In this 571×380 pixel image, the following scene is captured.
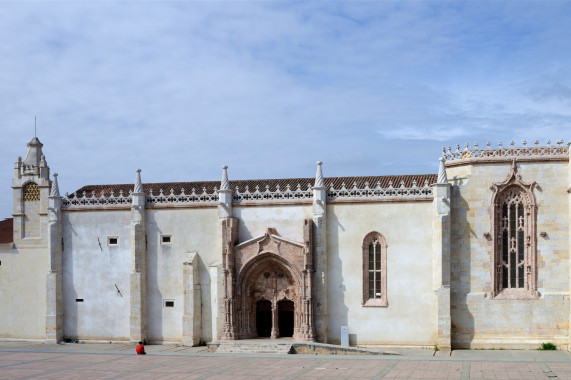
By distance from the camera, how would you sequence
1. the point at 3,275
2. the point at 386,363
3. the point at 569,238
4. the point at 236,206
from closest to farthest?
the point at 386,363, the point at 569,238, the point at 236,206, the point at 3,275

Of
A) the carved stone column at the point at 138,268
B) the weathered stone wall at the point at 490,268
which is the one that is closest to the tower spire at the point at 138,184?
the carved stone column at the point at 138,268

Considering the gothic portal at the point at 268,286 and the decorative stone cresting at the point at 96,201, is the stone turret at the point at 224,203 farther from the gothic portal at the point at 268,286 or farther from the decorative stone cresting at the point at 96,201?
the decorative stone cresting at the point at 96,201

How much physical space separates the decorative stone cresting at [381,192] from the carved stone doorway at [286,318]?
6.47 meters

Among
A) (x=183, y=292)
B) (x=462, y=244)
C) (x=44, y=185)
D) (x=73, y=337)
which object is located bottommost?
(x=73, y=337)

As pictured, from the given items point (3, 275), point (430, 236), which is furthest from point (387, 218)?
point (3, 275)

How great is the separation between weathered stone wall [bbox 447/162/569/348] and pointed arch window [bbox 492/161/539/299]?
0.34m

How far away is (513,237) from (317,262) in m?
10.4

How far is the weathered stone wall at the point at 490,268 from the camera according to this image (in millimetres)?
39125

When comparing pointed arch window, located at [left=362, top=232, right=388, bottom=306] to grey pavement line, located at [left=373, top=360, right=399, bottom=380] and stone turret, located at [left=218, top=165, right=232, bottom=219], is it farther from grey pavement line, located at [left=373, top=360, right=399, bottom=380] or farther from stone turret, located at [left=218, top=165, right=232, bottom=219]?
stone turret, located at [left=218, top=165, right=232, bottom=219]

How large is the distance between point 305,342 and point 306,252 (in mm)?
4739

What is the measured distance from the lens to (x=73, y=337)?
45.0 m

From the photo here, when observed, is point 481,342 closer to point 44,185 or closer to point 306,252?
point 306,252

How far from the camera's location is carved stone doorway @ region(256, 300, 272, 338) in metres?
42.9

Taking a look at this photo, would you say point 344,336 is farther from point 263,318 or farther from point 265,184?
point 265,184
